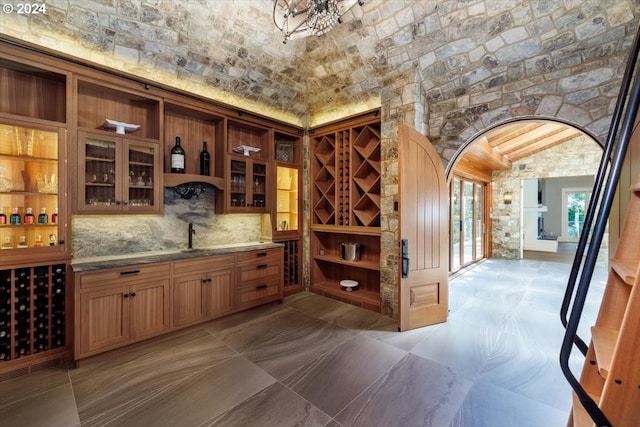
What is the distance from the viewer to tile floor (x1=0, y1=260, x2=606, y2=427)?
1.86m

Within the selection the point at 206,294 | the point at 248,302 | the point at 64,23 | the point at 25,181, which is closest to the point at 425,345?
the point at 248,302

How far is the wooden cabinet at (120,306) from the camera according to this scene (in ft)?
7.83

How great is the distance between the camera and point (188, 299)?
9.91 ft

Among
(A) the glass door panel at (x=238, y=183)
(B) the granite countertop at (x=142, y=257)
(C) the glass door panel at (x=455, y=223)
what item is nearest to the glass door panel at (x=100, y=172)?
(B) the granite countertop at (x=142, y=257)

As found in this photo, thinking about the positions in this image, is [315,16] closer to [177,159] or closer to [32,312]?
[177,159]

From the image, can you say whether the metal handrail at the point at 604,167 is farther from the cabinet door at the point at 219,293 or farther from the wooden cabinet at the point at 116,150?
the wooden cabinet at the point at 116,150

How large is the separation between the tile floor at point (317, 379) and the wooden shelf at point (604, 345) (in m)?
1.08

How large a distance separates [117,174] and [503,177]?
883 cm

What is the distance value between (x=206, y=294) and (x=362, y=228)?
7.21ft

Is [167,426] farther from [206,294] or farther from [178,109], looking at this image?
[178,109]

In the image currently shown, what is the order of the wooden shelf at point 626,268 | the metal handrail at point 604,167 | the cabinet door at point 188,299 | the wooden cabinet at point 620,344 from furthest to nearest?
1. the cabinet door at point 188,299
2. the metal handrail at point 604,167
3. the wooden shelf at point 626,268
4. the wooden cabinet at point 620,344

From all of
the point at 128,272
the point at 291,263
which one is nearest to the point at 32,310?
the point at 128,272

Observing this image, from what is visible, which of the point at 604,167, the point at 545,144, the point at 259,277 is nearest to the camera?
the point at 604,167
